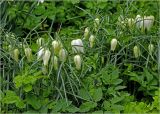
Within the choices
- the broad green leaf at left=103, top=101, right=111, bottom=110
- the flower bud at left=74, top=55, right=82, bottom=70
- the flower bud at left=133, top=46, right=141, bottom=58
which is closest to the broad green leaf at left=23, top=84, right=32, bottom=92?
the flower bud at left=74, top=55, right=82, bottom=70

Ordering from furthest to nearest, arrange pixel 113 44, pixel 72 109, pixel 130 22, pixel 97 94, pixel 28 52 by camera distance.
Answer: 1. pixel 130 22
2. pixel 113 44
3. pixel 28 52
4. pixel 97 94
5. pixel 72 109

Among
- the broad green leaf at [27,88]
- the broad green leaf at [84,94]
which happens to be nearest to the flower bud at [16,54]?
the broad green leaf at [27,88]

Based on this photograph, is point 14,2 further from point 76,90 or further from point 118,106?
point 118,106

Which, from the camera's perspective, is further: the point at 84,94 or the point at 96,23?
the point at 96,23

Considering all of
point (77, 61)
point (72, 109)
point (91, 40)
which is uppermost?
point (91, 40)

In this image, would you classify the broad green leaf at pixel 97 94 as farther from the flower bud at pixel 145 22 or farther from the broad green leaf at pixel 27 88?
the flower bud at pixel 145 22

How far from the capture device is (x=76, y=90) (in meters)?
2.60

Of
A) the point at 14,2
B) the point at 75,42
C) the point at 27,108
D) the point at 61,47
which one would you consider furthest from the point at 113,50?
the point at 14,2

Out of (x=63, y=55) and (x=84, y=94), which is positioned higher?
(x=63, y=55)

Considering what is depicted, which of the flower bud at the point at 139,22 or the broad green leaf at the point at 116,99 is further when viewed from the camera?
the flower bud at the point at 139,22

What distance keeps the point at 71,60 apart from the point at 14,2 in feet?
4.83

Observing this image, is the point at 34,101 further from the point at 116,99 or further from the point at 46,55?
the point at 116,99

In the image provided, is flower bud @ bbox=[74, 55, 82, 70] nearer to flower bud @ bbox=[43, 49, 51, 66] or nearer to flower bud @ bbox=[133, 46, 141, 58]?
flower bud @ bbox=[43, 49, 51, 66]

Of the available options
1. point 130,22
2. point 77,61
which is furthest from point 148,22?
point 77,61
